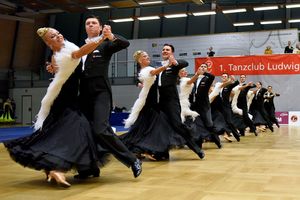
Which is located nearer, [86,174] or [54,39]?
[54,39]

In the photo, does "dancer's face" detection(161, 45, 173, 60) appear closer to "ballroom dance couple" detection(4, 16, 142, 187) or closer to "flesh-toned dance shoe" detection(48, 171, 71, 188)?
"ballroom dance couple" detection(4, 16, 142, 187)

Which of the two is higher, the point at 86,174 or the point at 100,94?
the point at 100,94

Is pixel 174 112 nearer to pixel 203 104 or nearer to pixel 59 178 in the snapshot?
pixel 203 104

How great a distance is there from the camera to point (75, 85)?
4.21 meters

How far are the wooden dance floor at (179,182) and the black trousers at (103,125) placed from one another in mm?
273

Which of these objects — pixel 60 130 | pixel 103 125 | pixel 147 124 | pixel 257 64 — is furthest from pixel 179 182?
pixel 257 64

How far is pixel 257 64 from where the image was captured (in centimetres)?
1631

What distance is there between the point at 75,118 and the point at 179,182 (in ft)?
3.80

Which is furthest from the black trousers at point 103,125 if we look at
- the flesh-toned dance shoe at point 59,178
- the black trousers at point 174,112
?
the black trousers at point 174,112

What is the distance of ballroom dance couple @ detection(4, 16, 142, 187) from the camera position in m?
3.83

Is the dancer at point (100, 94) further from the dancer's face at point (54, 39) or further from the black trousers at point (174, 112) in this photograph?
the black trousers at point (174, 112)

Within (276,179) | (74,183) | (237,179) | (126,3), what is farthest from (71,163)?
(126,3)

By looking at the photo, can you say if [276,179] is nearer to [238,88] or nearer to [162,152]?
[162,152]

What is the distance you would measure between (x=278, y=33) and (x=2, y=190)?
15.8m
